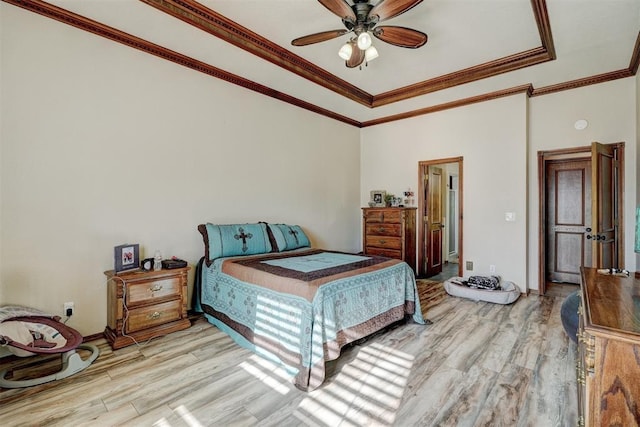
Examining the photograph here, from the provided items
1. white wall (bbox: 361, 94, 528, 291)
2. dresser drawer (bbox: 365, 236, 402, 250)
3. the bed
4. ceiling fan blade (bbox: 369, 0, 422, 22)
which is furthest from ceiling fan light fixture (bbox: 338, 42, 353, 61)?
dresser drawer (bbox: 365, 236, 402, 250)

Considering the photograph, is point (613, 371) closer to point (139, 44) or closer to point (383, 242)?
point (383, 242)

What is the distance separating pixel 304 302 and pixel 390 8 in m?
2.24

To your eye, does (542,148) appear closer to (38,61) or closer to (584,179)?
(584,179)

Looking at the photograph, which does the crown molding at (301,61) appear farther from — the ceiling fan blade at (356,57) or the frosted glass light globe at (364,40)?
the frosted glass light globe at (364,40)

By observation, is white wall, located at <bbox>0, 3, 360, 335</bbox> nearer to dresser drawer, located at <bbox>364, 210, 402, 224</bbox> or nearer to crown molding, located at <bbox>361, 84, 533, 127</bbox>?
dresser drawer, located at <bbox>364, 210, 402, 224</bbox>

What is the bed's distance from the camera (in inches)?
86.2

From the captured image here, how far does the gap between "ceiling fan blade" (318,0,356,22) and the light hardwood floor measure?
2717 millimetres

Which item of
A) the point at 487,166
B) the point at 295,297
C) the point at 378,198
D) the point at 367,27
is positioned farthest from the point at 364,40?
the point at 378,198

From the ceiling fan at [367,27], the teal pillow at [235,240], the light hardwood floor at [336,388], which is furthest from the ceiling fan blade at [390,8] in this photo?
the light hardwood floor at [336,388]

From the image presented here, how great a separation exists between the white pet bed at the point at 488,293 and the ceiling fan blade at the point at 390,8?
3380mm

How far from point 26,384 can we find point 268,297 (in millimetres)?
1696

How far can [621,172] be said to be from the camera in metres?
3.75

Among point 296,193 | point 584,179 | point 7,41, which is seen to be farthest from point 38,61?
point 584,179

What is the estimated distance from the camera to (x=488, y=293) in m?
3.90
